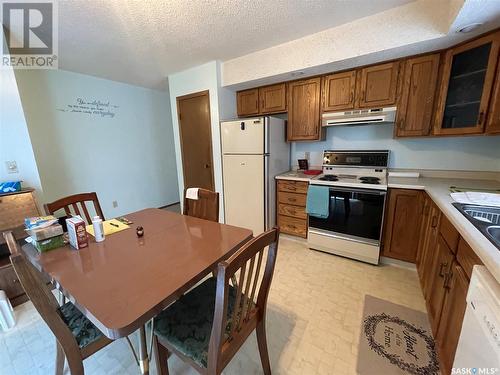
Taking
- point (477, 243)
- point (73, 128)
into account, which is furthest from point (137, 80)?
point (477, 243)

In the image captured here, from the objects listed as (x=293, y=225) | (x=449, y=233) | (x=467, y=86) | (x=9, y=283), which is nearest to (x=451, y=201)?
(x=449, y=233)

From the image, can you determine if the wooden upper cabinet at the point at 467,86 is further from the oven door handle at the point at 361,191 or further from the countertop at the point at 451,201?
the oven door handle at the point at 361,191

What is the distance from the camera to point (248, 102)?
3.05 metres

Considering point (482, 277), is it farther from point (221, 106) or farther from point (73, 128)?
point (73, 128)

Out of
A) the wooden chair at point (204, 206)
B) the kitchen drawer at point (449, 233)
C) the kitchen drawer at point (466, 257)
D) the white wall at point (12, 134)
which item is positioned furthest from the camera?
the white wall at point (12, 134)

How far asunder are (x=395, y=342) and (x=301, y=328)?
609 mm

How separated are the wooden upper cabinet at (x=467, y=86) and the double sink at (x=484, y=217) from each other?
0.85 meters

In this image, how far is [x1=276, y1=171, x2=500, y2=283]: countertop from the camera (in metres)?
0.79

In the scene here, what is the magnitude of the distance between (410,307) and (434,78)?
80.0 inches

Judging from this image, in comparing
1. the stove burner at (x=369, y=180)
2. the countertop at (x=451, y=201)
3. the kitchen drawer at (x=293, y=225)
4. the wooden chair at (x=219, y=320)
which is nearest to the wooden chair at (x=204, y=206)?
the wooden chair at (x=219, y=320)

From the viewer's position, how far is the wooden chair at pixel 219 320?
778mm

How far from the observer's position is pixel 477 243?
2.86 feet

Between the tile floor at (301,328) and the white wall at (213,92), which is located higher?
the white wall at (213,92)

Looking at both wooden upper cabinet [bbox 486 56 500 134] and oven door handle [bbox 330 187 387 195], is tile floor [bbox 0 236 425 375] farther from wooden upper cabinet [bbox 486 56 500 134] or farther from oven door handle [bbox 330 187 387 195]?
wooden upper cabinet [bbox 486 56 500 134]
